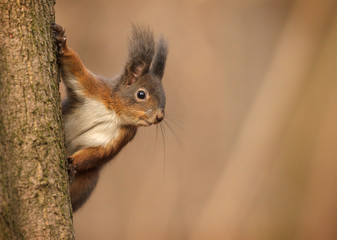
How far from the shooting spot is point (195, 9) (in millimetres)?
4379

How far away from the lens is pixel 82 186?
7.70 ft

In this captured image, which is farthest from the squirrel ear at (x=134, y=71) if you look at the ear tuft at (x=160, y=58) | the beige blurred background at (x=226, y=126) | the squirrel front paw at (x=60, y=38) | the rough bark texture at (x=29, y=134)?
the beige blurred background at (x=226, y=126)

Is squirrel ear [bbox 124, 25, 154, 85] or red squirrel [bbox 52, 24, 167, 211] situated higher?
squirrel ear [bbox 124, 25, 154, 85]

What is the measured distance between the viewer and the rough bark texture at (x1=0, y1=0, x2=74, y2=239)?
1.52 metres

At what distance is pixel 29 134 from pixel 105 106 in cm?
72

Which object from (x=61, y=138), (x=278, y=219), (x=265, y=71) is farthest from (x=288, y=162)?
(x=61, y=138)

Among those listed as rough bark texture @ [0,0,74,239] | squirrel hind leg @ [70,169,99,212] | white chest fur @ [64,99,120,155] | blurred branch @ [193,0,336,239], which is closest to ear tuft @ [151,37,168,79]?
white chest fur @ [64,99,120,155]

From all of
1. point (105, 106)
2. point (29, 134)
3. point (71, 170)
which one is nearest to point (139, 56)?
point (105, 106)

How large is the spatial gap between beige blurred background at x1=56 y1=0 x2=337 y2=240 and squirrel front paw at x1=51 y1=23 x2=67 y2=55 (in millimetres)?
2150

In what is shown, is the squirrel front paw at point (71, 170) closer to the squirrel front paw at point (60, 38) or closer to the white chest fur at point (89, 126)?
the white chest fur at point (89, 126)

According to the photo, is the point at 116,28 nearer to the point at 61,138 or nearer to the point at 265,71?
the point at 265,71

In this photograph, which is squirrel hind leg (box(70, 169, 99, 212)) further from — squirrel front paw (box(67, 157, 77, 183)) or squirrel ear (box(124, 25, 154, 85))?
squirrel ear (box(124, 25, 154, 85))

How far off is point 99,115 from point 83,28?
217 cm

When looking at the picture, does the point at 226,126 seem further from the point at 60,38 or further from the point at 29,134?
the point at 29,134
